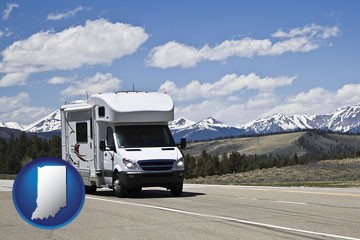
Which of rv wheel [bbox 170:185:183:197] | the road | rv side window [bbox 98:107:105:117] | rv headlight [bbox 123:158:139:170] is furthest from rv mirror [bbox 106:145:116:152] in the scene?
the road

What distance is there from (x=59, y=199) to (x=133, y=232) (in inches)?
244

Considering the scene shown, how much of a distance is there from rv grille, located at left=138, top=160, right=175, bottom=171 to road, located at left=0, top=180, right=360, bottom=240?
184 centimetres

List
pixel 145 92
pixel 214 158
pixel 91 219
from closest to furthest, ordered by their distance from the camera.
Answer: pixel 91 219, pixel 145 92, pixel 214 158

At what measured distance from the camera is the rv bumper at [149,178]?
18.2 metres

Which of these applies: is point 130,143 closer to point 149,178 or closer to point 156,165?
point 156,165

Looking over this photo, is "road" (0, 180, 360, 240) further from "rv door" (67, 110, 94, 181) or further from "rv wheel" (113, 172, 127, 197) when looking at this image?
"rv door" (67, 110, 94, 181)

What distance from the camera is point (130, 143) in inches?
750

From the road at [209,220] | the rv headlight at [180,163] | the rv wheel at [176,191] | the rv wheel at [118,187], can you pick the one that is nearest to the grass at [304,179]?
the rv wheel at [176,191]

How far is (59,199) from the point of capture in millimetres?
4238

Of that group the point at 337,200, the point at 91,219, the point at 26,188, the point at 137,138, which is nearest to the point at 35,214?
the point at 26,188

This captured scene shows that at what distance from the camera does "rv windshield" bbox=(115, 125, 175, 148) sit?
1908cm

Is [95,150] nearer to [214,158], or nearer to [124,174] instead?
[124,174]

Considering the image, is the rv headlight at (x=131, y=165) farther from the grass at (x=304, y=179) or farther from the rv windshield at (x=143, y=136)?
the grass at (x=304, y=179)

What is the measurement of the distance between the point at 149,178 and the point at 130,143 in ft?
4.69
